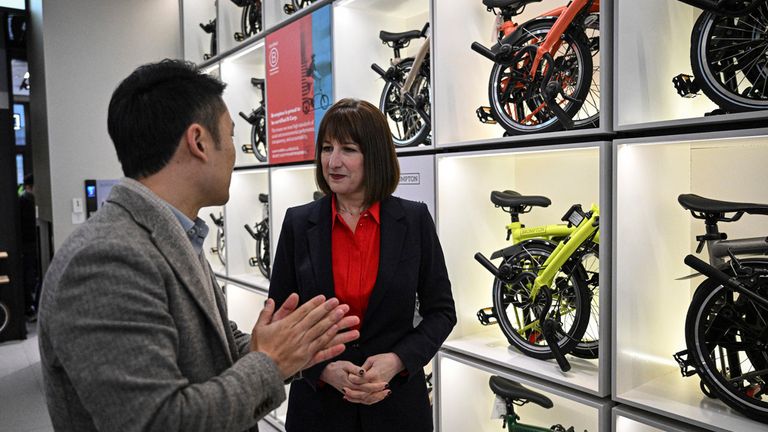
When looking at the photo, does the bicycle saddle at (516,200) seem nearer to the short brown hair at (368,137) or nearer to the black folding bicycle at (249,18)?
the short brown hair at (368,137)

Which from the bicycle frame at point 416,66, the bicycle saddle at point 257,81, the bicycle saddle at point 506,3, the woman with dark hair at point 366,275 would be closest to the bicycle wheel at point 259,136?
the bicycle saddle at point 257,81

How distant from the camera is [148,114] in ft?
3.42

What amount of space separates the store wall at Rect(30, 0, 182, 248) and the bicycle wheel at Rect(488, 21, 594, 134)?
4.15 m

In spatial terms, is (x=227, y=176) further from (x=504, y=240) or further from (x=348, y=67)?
(x=348, y=67)

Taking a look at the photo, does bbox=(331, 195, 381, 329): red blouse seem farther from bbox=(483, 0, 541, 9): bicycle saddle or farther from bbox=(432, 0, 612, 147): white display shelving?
bbox=(483, 0, 541, 9): bicycle saddle

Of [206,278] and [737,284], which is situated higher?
[206,278]

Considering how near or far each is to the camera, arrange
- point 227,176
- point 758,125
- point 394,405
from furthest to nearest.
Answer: point 394,405 → point 758,125 → point 227,176

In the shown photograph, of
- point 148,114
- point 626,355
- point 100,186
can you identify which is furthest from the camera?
point 100,186

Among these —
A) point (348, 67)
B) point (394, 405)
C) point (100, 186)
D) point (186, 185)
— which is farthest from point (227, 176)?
point (100, 186)

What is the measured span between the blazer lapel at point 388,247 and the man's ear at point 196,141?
729mm

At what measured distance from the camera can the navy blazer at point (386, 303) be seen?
65.5 inches

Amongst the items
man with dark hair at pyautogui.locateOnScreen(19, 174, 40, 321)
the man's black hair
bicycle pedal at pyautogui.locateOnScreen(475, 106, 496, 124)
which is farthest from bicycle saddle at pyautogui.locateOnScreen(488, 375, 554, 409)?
man with dark hair at pyautogui.locateOnScreen(19, 174, 40, 321)

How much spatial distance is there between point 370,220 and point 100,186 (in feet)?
13.9

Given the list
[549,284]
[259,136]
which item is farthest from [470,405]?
[259,136]
